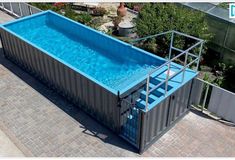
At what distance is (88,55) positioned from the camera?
14156mm

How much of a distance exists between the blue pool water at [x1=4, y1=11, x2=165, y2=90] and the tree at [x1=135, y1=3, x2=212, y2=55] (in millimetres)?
Answer: 2213

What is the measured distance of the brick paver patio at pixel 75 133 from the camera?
1020cm

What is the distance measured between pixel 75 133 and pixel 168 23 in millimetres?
6899

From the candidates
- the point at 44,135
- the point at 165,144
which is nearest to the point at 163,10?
the point at 165,144

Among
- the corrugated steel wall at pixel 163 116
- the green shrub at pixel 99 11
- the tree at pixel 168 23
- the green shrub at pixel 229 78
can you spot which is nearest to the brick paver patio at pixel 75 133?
the corrugated steel wall at pixel 163 116

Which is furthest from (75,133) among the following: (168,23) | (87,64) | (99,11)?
(99,11)

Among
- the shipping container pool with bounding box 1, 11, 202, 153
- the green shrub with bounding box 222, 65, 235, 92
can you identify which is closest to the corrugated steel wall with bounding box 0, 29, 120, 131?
the shipping container pool with bounding box 1, 11, 202, 153

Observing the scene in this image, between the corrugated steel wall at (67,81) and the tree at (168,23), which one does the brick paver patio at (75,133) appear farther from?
the tree at (168,23)

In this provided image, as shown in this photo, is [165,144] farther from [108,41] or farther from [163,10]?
[163,10]

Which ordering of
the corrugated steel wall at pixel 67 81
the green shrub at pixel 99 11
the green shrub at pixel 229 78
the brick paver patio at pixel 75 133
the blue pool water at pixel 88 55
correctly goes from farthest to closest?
the green shrub at pixel 99 11, the green shrub at pixel 229 78, the blue pool water at pixel 88 55, the corrugated steel wall at pixel 67 81, the brick paver patio at pixel 75 133

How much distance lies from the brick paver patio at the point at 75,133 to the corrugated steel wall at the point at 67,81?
428 mm

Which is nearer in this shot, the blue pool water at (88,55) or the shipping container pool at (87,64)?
the shipping container pool at (87,64)

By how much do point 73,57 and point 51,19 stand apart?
3415 millimetres

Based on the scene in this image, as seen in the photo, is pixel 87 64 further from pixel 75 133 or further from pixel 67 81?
pixel 75 133
